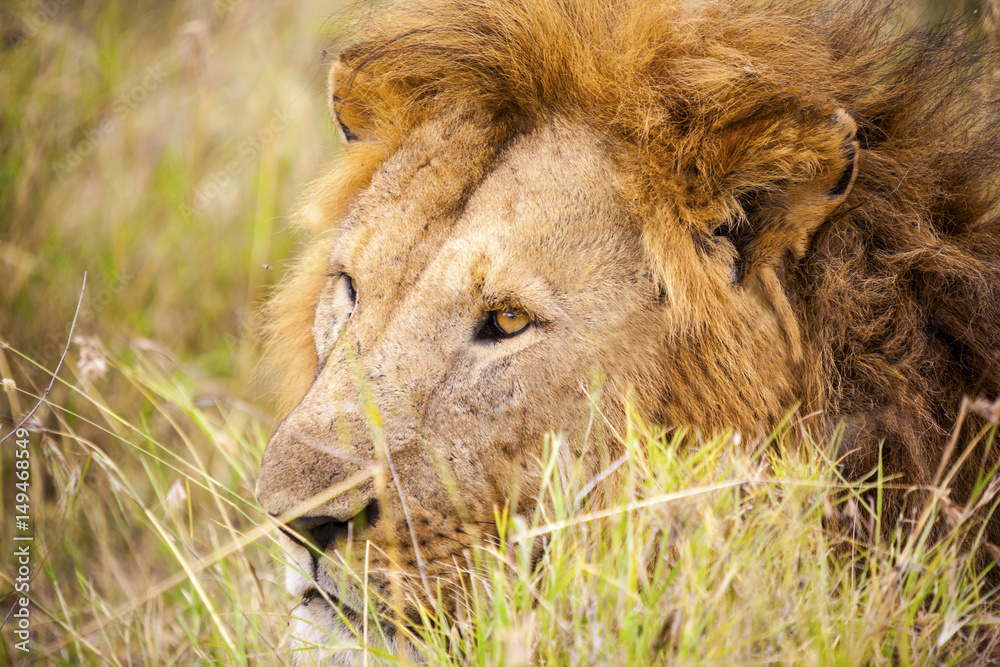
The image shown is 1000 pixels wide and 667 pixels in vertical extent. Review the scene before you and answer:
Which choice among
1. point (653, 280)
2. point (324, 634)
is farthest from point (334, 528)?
point (653, 280)

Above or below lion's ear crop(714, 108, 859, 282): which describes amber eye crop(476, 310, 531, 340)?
below

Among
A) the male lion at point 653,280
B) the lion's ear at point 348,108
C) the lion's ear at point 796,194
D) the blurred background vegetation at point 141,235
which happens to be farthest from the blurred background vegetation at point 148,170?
the lion's ear at point 796,194

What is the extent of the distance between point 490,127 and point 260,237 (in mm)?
3460

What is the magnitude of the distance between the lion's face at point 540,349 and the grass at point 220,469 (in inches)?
5.2

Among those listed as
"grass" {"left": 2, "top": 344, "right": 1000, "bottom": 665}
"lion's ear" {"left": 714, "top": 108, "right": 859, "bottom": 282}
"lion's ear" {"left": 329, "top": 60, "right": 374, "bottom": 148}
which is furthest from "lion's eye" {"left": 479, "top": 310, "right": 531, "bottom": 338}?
"lion's ear" {"left": 329, "top": 60, "right": 374, "bottom": 148}

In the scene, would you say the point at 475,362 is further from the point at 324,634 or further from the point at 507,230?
the point at 324,634

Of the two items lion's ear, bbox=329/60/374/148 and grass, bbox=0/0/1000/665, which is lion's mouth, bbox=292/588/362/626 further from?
lion's ear, bbox=329/60/374/148

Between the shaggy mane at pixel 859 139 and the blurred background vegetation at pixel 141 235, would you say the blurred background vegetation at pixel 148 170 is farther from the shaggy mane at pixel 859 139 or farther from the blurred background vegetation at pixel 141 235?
the shaggy mane at pixel 859 139

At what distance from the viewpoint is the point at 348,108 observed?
119 inches

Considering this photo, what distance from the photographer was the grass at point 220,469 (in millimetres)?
1907

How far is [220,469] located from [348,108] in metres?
2.30

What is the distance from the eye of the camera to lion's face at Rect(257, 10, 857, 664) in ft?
7.44

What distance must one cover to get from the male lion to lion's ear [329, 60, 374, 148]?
1.99 ft

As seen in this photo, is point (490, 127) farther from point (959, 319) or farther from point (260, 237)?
point (260, 237)
